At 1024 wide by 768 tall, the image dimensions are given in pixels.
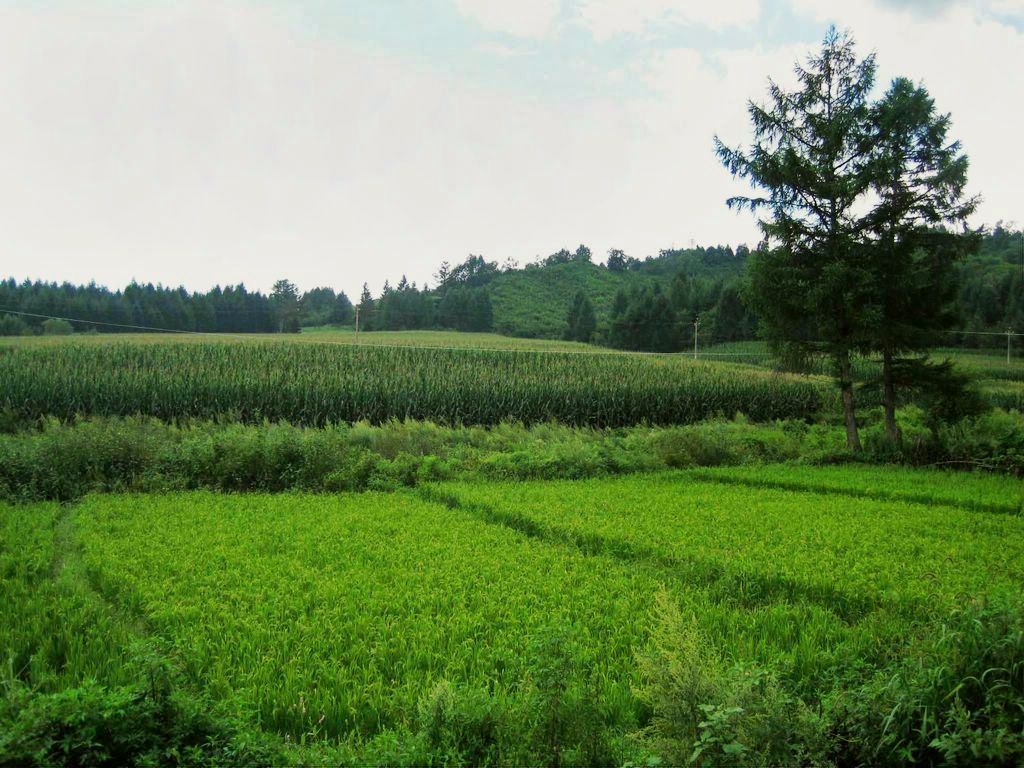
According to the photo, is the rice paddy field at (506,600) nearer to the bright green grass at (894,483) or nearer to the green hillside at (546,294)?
the bright green grass at (894,483)

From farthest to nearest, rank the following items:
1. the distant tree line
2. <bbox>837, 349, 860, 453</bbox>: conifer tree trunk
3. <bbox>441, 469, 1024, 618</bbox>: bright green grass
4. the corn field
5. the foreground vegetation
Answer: the distant tree line → the corn field → <bbox>837, 349, 860, 453</bbox>: conifer tree trunk → the foreground vegetation → <bbox>441, 469, 1024, 618</bbox>: bright green grass

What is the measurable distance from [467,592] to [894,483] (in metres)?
10.7

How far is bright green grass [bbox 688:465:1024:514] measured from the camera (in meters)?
12.3

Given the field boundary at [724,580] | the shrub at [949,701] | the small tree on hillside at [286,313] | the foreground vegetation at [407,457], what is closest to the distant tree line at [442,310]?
the small tree on hillside at [286,313]

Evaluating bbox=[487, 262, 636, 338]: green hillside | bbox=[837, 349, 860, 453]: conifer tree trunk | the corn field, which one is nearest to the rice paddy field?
bbox=[837, 349, 860, 453]: conifer tree trunk

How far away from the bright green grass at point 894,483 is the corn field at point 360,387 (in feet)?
33.8

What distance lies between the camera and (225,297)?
6041 centimetres

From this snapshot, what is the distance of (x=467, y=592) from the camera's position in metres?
7.06

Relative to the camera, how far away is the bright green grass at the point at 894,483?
40.3ft

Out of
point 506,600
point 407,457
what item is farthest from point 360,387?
point 506,600

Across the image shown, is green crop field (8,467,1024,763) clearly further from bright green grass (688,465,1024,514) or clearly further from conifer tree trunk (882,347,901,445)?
conifer tree trunk (882,347,901,445)

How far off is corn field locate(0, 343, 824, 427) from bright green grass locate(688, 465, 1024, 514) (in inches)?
405

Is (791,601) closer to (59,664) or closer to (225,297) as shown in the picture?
(59,664)

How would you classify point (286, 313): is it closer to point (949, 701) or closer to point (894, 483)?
point (894, 483)
